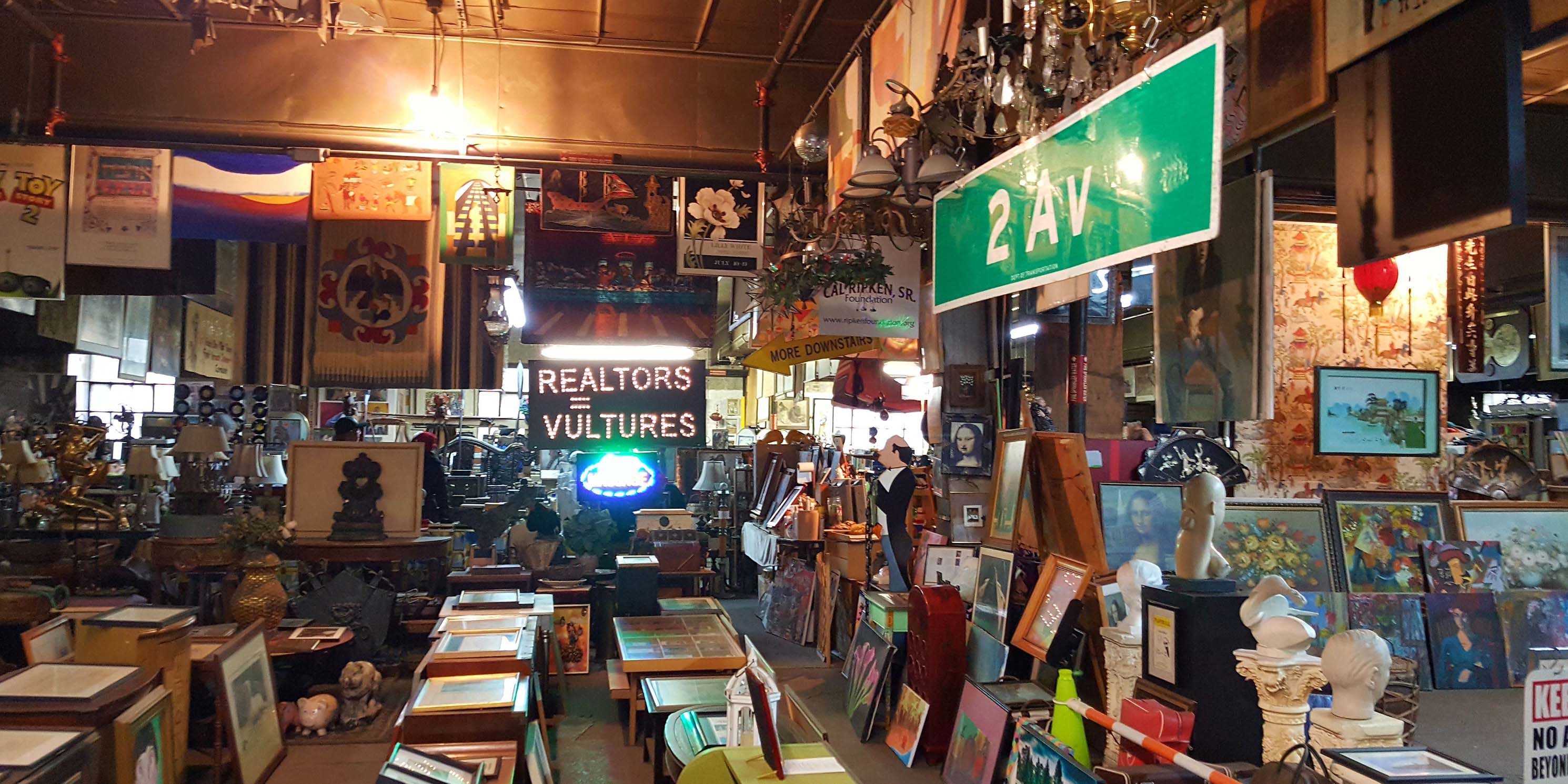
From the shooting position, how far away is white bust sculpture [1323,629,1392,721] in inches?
93.1

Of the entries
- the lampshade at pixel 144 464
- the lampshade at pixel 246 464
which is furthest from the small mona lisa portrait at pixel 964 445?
the lampshade at pixel 144 464

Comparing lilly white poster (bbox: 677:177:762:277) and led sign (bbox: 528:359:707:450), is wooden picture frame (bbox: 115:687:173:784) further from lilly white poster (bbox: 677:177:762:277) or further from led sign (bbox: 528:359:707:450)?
lilly white poster (bbox: 677:177:762:277)

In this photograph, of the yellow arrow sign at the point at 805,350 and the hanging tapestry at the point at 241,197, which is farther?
the yellow arrow sign at the point at 805,350

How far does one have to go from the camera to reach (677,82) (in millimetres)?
7055

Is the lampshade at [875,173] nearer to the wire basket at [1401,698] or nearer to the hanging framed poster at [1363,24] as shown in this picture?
the hanging framed poster at [1363,24]

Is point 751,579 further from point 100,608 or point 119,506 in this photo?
point 100,608

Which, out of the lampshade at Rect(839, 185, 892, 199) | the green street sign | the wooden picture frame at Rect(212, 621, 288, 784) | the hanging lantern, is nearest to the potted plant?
the wooden picture frame at Rect(212, 621, 288, 784)

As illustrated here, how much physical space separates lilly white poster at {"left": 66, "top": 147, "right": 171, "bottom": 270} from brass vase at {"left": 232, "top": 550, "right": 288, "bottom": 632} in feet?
6.76

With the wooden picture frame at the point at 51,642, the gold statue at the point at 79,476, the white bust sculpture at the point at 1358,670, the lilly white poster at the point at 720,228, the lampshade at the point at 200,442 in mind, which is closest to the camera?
the white bust sculpture at the point at 1358,670

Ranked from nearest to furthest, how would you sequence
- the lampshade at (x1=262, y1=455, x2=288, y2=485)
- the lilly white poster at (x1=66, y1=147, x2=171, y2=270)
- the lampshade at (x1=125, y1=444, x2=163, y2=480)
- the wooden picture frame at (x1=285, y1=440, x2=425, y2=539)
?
1. the lilly white poster at (x1=66, y1=147, x2=171, y2=270)
2. the wooden picture frame at (x1=285, y1=440, x2=425, y2=539)
3. the lampshade at (x1=125, y1=444, x2=163, y2=480)
4. the lampshade at (x1=262, y1=455, x2=288, y2=485)

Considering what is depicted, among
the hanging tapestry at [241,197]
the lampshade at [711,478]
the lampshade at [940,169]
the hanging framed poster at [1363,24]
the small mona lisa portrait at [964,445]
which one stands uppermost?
the hanging tapestry at [241,197]

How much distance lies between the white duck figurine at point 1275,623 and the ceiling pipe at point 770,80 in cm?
419

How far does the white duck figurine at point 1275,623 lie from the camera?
266 cm

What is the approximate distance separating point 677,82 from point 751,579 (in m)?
6.67
